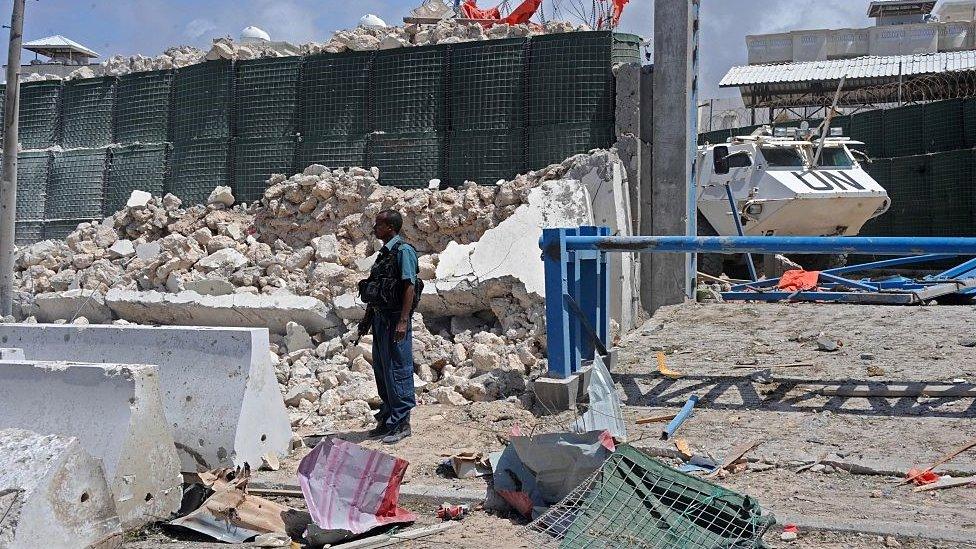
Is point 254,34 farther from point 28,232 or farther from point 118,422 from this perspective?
point 118,422

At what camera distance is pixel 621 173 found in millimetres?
8242

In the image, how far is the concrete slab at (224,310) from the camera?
8648 millimetres

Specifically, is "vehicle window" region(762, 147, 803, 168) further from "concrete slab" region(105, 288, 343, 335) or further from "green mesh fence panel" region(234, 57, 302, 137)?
"concrete slab" region(105, 288, 343, 335)

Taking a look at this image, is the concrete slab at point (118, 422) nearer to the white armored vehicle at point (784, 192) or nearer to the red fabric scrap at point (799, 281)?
the red fabric scrap at point (799, 281)

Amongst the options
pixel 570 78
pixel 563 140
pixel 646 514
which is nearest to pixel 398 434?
pixel 646 514

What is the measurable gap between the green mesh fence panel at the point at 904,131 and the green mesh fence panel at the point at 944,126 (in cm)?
11

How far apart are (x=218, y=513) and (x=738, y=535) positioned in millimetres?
2479

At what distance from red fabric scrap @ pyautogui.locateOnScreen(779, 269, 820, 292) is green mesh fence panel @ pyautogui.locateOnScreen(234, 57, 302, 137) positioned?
5.47 metres

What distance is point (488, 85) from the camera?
9.18 meters

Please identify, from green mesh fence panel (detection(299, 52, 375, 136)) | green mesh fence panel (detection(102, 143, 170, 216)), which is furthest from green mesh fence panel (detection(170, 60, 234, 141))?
green mesh fence panel (detection(299, 52, 375, 136))

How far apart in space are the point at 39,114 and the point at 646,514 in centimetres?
1071

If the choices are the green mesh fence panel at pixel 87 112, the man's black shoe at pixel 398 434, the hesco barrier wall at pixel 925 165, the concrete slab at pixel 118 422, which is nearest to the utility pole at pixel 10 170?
the green mesh fence panel at pixel 87 112

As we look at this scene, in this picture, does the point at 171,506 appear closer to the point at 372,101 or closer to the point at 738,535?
the point at 738,535

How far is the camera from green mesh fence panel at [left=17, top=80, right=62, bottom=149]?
11.9 m
